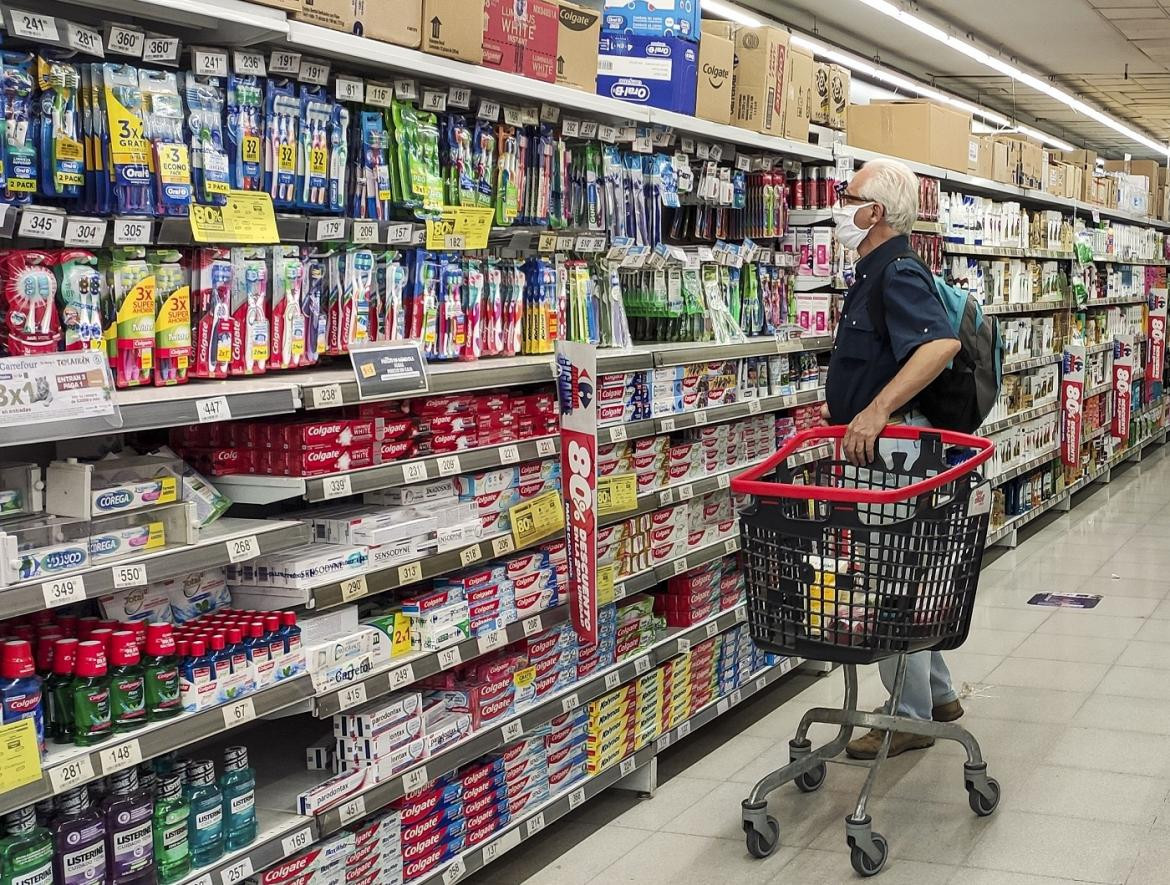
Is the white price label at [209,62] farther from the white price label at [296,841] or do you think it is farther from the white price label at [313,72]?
the white price label at [296,841]

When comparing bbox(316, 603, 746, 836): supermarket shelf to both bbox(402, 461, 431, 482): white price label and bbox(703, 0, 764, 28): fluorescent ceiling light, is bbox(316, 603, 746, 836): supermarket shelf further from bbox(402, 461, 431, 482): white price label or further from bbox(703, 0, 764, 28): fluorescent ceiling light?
bbox(703, 0, 764, 28): fluorescent ceiling light

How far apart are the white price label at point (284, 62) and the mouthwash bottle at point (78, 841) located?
62.6 inches

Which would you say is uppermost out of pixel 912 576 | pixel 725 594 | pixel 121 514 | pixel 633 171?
pixel 633 171

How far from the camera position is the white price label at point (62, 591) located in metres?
2.29

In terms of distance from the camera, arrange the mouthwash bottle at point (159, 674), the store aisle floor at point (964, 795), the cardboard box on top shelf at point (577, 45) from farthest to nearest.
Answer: the cardboard box on top shelf at point (577, 45)
the store aisle floor at point (964, 795)
the mouthwash bottle at point (159, 674)

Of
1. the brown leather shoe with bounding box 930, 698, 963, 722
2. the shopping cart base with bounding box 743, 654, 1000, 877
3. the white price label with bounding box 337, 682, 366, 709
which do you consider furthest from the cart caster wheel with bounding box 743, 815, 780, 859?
the white price label with bounding box 337, 682, 366, 709

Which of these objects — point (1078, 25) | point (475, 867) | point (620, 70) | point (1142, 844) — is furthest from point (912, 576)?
point (1078, 25)

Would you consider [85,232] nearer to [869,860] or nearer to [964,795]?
[869,860]

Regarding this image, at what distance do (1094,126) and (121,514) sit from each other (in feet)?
82.0

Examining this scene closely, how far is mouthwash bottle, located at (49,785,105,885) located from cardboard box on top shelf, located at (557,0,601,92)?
2.37 meters

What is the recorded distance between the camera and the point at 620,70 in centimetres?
438

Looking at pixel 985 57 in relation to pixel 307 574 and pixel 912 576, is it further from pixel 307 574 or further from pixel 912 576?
pixel 307 574

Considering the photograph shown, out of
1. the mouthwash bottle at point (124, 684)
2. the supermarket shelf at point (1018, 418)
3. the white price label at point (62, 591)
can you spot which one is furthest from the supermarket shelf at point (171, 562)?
the supermarket shelf at point (1018, 418)

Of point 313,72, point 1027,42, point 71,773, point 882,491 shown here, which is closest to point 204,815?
point 71,773
